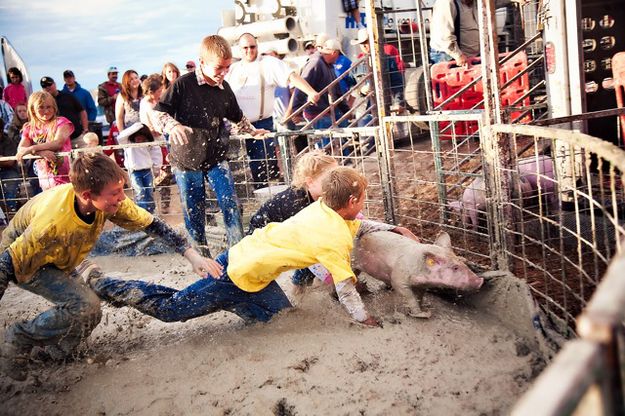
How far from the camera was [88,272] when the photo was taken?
4.29 meters

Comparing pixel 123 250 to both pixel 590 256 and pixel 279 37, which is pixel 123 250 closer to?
pixel 590 256

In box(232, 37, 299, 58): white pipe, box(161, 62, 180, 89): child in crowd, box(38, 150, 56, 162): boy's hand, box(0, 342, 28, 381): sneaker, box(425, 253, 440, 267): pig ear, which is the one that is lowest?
box(0, 342, 28, 381): sneaker

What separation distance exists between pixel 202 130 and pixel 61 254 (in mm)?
1950

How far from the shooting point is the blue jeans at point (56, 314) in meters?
3.78

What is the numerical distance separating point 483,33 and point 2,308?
419 cm

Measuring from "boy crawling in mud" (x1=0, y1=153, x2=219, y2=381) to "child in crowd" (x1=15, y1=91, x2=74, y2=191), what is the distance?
2.53 metres

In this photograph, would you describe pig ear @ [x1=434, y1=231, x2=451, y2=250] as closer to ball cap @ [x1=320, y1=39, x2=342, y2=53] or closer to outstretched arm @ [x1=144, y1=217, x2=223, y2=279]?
outstretched arm @ [x1=144, y1=217, x2=223, y2=279]

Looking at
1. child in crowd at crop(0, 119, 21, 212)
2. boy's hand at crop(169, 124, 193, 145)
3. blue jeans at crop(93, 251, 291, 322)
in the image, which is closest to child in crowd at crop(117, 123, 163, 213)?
boy's hand at crop(169, 124, 193, 145)

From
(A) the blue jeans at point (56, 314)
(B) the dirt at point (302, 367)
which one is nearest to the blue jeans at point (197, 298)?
(B) the dirt at point (302, 367)

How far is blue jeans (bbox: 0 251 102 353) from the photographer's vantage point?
3.78 m

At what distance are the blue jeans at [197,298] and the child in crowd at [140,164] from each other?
2593mm

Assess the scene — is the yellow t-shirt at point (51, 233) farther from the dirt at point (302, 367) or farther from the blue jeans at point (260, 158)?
Answer: the blue jeans at point (260, 158)

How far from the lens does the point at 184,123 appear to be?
17.7 ft

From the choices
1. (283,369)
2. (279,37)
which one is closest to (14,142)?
(279,37)
